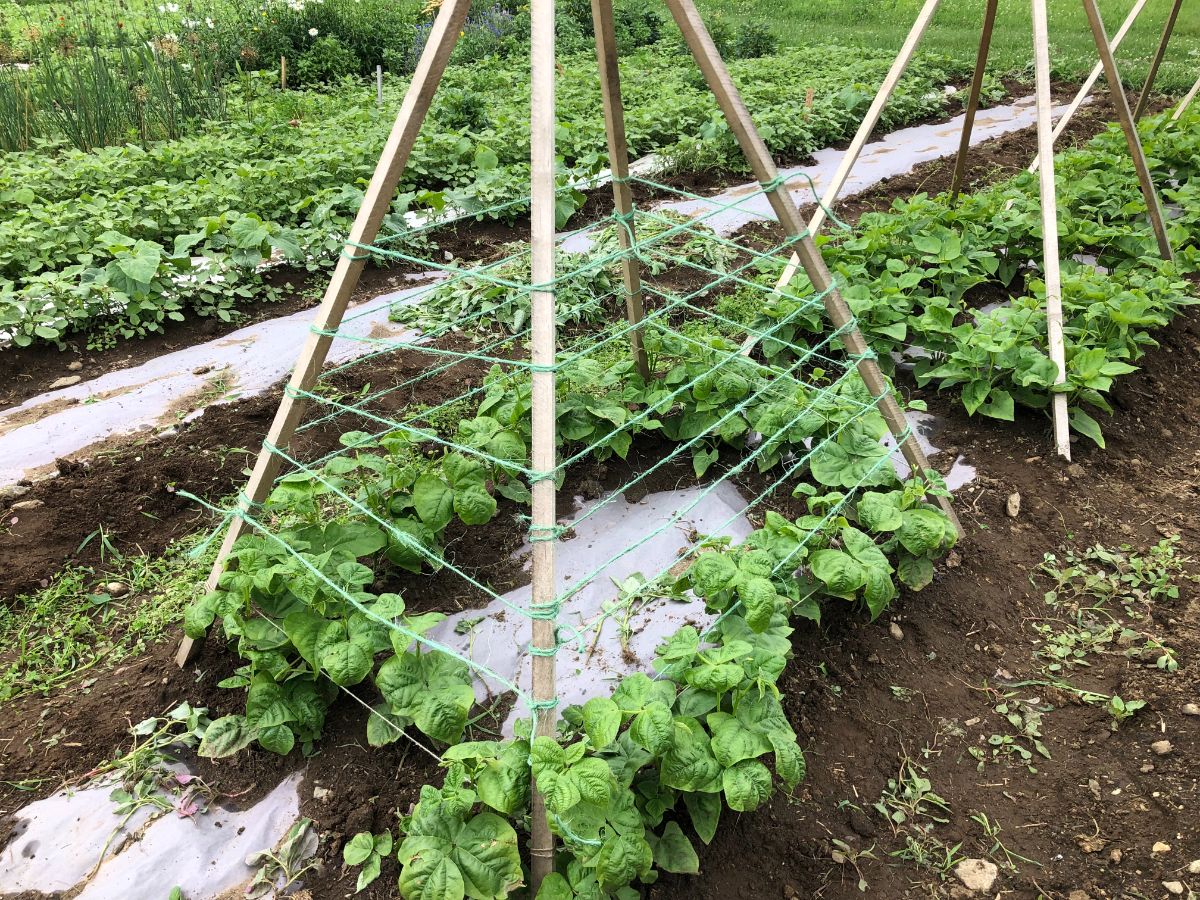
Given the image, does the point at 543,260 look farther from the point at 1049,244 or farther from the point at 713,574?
the point at 1049,244

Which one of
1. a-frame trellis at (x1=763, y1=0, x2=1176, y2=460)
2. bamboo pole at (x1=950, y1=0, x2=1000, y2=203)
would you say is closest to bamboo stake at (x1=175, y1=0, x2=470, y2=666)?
a-frame trellis at (x1=763, y1=0, x2=1176, y2=460)

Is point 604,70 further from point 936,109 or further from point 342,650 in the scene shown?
point 936,109

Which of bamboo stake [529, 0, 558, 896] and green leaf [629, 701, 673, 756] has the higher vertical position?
bamboo stake [529, 0, 558, 896]

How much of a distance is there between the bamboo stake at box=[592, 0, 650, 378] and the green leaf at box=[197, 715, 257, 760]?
6.65 ft

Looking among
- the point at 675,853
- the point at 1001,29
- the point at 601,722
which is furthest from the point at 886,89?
the point at 1001,29

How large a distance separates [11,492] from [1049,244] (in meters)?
4.76

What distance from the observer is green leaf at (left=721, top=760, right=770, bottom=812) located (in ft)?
6.52

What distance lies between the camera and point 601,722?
6.37 ft

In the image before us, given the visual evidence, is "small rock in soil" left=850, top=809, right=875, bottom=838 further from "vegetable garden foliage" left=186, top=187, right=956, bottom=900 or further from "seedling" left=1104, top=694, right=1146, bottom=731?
"seedling" left=1104, top=694, right=1146, bottom=731

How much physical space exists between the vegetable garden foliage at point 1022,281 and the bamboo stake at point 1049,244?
0.07 m

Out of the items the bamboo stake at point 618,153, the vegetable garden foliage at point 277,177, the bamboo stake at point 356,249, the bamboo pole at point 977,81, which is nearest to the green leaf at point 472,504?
the bamboo stake at point 356,249

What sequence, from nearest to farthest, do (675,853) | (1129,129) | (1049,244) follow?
1. (675,853)
2. (1049,244)
3. (1129,129)

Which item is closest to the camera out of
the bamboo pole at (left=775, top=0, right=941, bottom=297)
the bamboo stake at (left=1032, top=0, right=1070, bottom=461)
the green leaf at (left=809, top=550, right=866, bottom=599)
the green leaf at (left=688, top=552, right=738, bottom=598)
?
the green leaf at (left=688, top=552, right=738, bottom=598)

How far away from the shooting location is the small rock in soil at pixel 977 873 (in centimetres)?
220
